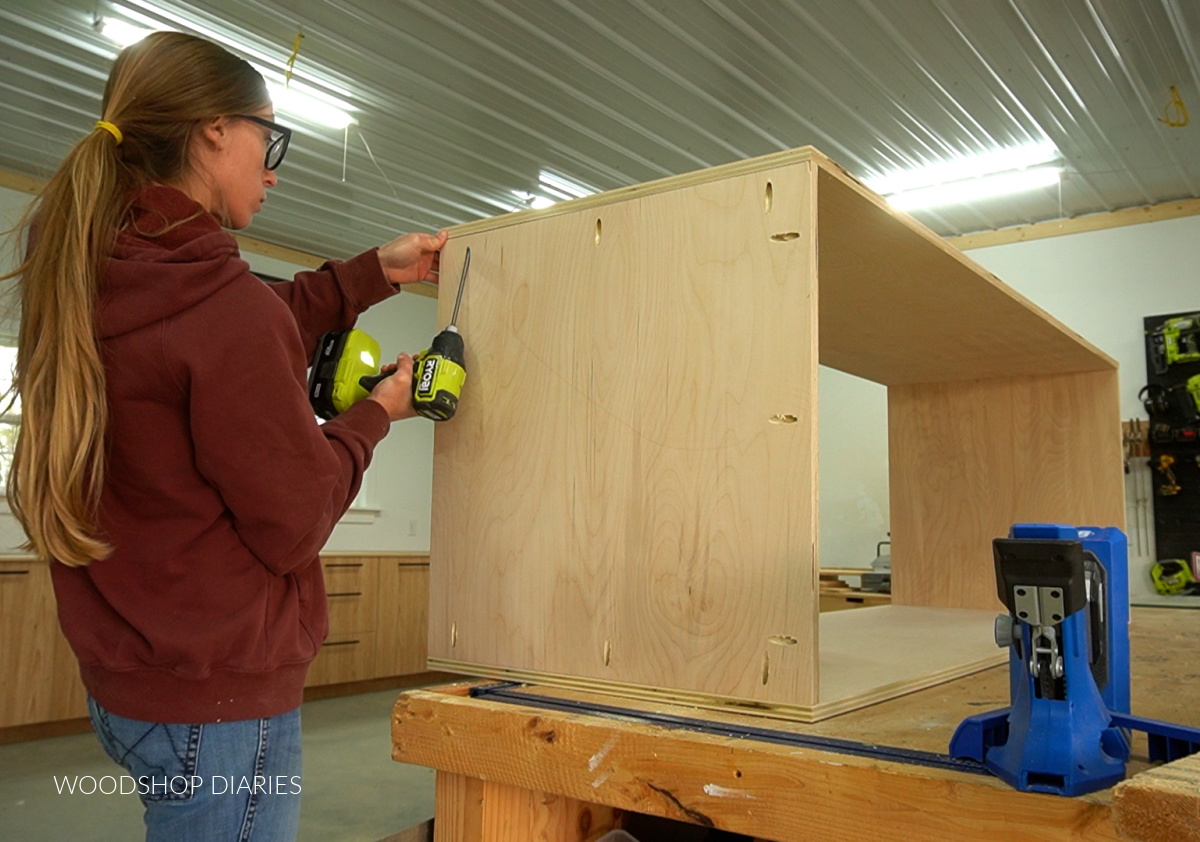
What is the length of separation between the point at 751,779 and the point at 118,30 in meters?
3.94

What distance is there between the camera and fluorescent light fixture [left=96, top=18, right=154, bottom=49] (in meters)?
3.53

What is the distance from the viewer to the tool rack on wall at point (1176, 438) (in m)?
4.73


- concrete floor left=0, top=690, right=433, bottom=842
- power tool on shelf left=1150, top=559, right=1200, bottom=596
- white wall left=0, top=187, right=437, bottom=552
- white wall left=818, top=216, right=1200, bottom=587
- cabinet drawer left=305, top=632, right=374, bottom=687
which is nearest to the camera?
concrete floor left=0, top=690, right=433, bottom=842

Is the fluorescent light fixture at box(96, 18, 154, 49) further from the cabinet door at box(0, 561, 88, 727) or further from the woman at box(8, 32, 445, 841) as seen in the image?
the woman at box(8, 32, 445, 841)

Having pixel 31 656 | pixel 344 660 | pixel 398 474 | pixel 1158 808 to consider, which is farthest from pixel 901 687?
pixel 398 474

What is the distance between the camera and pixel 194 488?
94cm

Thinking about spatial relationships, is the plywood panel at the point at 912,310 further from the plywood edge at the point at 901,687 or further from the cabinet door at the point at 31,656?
the cabinet door at the point at 31,656

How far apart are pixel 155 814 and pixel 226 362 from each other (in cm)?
48

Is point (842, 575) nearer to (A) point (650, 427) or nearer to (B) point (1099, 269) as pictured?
(B) point (1099, 269)

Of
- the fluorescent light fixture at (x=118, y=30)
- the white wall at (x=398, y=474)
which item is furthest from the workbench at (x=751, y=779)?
the white wall at (x=398, y=474)

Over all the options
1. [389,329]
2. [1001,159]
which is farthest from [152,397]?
[389,329]

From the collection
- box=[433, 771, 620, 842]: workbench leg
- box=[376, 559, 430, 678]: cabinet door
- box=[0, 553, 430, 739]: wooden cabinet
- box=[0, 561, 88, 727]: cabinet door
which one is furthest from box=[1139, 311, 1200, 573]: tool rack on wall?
box=[0, 561, 88, 727]: cabinet door

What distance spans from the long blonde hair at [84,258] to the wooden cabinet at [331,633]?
11.1 ft

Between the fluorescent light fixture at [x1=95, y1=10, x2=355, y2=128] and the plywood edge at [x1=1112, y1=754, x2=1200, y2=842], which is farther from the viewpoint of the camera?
the fluorescent light fixture at [x1=95, y1=10, x2=355, y2=128]
